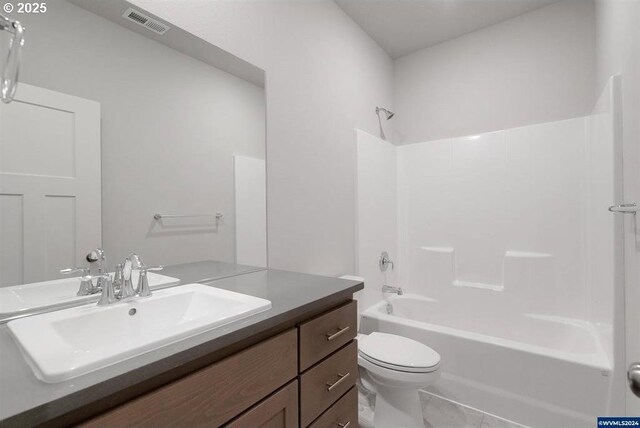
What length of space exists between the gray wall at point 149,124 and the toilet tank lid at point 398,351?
0.89 metres

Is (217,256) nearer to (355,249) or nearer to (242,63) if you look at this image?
(242,63)

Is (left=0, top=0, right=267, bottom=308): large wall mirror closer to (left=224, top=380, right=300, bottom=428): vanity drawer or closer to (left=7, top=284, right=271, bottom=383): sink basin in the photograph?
(left=7, top=284, right=271, bottom=383): sink basin

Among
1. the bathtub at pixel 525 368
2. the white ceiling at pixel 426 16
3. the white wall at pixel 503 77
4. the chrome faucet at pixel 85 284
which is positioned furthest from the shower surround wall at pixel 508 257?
the chrome faucet at pixel 85 284

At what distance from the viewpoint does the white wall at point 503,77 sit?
6.83ft

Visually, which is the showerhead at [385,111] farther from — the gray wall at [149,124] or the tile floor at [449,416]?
the tile floor at [449,416]

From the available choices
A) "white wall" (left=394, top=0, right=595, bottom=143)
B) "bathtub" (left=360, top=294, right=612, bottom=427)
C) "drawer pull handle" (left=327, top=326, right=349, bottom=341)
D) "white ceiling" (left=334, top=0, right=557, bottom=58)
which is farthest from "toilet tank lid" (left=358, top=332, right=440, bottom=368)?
"white ceiling" (left=334, top=0, right=557, bottom=58)

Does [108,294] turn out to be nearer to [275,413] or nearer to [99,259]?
[99,259]

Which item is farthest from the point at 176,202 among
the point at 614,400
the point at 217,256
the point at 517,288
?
the point at 517,288

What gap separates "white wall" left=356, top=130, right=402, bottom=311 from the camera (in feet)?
7.43

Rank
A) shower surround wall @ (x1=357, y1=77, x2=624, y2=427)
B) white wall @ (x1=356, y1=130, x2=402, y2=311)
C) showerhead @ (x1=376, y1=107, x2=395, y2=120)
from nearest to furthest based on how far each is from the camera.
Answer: shower surround wall @ (x1=357, y1=77, x2=624, y2=427) < white wall @ (x1=356, y1=130, x2=402, y2=311) < showerhead @ (x1=376, y1=107, x2=395, y2=120)

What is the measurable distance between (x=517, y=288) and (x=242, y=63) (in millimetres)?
2381

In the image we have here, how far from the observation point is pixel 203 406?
61 centimetres

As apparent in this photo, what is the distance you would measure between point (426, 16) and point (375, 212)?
1528mm

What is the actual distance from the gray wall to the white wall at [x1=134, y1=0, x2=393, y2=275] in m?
0.19
